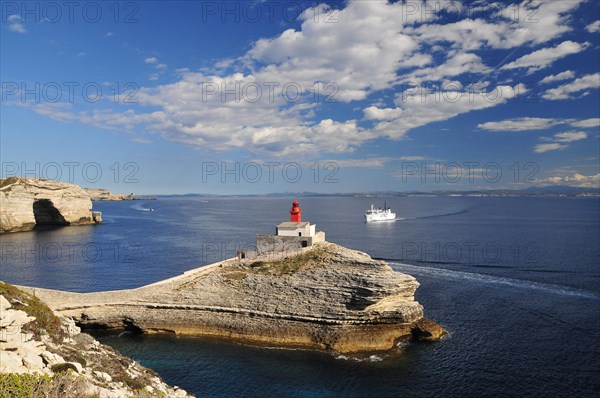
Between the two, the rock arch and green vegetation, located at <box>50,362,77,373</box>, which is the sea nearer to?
green vegetation, located at <box>50,362,77,373</box>

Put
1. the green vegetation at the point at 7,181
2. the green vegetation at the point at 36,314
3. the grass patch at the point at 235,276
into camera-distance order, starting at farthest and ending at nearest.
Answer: the green vegetation at the point at 7,181
the grass patch at the point at 235,276
the green vegetation at the point at 36,314

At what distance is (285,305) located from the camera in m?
34.4

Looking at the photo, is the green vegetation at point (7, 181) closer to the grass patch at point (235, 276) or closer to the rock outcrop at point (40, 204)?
the rock outcrop at point (40, 204)

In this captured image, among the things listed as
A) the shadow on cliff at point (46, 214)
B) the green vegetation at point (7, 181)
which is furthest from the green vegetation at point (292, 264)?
the shadow on cliff at point (46, 214)

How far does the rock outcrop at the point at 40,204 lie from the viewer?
101 m

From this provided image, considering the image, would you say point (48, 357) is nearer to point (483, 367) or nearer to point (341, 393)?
point (341, 393)

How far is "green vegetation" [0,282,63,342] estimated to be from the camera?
22.4 m

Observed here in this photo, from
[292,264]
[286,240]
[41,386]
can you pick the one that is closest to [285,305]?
[292,264]

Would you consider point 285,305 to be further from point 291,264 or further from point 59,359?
point 59,359

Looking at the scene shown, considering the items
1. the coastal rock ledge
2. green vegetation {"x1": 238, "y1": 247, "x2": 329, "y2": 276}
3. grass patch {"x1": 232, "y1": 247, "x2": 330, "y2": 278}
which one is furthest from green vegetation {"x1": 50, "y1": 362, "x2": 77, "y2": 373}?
green vegetation {"x1": 238, "y1": 247, "x2": 329, "y2": 276}

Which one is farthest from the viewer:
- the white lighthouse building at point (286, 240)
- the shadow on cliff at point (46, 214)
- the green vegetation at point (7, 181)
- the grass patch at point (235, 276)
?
the shadow on cliff at point (46, 214)

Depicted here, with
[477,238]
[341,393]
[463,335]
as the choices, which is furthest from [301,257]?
[477,238]

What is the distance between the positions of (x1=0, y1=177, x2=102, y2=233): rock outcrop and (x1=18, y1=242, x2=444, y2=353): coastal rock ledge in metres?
85.7

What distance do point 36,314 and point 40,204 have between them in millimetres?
112084
